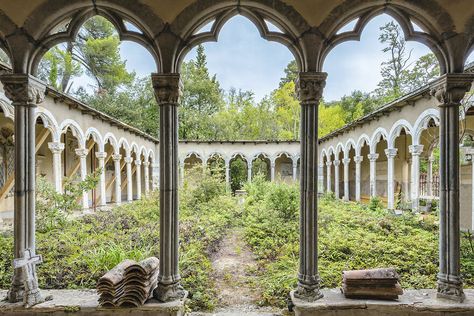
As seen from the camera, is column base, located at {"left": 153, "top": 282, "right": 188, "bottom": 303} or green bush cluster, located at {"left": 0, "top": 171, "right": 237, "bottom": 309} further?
green bush cluster, located at {"left": 0, "top": 171, "right": 237, "bottom": 309}

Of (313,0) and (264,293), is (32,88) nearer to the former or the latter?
(313,0)

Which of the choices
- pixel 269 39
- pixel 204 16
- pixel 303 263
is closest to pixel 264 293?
pixel 303 263

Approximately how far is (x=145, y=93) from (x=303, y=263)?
25.7 meters

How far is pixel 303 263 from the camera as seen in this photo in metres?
3.24

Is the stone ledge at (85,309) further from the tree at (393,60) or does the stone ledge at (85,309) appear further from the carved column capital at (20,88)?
the tree at (393,60)

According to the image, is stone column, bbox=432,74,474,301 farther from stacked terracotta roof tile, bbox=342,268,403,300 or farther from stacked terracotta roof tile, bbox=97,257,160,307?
stacked terracotta roof tile, bbox=97,257,160,307

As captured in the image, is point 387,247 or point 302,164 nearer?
point 302,164

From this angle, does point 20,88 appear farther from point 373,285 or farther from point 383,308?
point 383,308

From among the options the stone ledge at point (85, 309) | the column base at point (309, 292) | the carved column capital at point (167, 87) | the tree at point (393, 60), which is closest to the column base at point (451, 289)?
the column base at point (309, 292)

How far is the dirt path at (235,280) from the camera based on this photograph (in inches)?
142

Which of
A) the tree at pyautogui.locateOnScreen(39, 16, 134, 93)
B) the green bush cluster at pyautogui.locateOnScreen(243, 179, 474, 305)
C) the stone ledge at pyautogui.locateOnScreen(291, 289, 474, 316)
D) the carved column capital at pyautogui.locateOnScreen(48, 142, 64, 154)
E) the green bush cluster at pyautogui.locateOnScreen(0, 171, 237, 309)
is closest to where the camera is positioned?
the stone ledge at pyautogui.locateOnScreen(291, 289, 474, 316)

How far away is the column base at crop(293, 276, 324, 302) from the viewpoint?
314cm

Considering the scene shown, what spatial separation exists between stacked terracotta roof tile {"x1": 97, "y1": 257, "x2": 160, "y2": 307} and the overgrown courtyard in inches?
33.3

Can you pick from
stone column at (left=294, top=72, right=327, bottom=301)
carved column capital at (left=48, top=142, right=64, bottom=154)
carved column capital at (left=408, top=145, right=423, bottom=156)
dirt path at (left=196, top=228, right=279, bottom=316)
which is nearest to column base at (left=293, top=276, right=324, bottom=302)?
stone column at (left=294, top=72, right=327, bottom=301)
